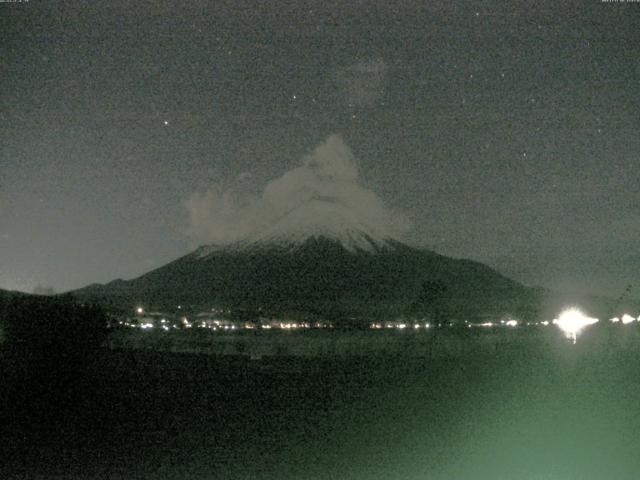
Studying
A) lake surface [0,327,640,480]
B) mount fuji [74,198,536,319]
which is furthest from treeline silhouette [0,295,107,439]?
mount fuji [74,198,536,319]

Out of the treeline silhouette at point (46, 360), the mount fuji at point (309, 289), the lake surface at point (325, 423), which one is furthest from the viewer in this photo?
the mount fuji at point (309, 289)

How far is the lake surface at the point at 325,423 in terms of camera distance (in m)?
11.2

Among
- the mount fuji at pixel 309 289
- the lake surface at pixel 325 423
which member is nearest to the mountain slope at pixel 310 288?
the mount fuji at pixel 309 289

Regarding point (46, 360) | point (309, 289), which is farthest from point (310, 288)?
point (46, 360)

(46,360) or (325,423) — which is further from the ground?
(46,360)

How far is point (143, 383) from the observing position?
2077 cm

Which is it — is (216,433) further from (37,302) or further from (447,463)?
(37,302)

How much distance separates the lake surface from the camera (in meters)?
11.2

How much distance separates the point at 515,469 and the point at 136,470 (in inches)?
191

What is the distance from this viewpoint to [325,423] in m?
15.1

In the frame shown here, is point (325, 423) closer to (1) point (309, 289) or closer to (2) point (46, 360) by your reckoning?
(2) point (46, 360)

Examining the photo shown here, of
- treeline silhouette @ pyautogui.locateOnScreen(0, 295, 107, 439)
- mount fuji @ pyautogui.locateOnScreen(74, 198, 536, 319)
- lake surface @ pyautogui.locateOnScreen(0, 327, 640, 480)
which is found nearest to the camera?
lake surface @ pyautogui.locateOnScreen(0, 327, 640, 480)

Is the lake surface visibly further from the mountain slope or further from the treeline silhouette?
the mountain slope

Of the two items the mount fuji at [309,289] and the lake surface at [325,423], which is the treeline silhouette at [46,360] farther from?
the mount fuji at [309,289]
